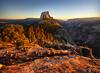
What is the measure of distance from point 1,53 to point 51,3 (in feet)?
4.18

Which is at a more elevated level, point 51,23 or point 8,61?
point 51,23

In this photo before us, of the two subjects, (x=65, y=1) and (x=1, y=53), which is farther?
(x=65, y=1)

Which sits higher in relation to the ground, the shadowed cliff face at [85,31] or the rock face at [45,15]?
the rock face at [45,15]

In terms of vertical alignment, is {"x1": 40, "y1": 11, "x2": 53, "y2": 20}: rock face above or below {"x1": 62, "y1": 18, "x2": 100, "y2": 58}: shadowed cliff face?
above

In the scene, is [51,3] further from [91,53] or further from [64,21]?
[91,53]

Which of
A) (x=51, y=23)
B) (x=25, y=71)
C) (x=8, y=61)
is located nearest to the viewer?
(x=25, y=71)

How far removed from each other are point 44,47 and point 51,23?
0.50 meters

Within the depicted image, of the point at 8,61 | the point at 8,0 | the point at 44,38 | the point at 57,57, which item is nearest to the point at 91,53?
the point at 57,57

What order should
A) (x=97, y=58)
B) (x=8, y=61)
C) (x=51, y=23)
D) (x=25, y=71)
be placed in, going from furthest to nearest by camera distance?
(x=51, y=23), (x=97, y=58), (x=8, y=61), (x=25, y=71)

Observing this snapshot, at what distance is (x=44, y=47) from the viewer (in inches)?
139

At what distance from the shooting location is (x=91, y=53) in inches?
139

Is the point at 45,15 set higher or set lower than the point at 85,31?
higher

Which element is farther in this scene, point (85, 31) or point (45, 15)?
point (85, 31)

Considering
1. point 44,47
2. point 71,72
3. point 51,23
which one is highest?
point 51,23
